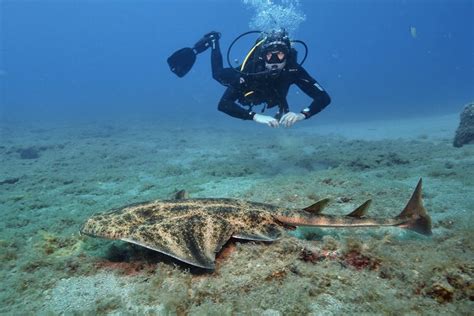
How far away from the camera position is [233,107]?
9.02 m

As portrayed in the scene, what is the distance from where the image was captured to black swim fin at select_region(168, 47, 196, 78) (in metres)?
12.5

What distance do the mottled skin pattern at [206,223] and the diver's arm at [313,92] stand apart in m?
5.06

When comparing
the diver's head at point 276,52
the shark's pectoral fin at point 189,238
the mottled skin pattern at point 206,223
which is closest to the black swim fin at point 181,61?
the diver's head at point 276,52

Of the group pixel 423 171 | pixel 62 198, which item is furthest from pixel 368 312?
pixel 62 198

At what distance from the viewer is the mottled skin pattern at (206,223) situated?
3.42 meters

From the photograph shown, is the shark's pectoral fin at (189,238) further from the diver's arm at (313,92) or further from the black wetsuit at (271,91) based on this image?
the diver's arm at (313,92)

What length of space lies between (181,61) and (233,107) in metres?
4.81

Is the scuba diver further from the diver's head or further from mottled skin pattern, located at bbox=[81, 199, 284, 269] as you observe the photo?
mottled skin pattern, located at bbox=[81, 199, 284, 269]

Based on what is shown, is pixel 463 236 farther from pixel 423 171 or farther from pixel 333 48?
pixel 333 48

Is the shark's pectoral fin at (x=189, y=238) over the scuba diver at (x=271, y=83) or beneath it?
beneath

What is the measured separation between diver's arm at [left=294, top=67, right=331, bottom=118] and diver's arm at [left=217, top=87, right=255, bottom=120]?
64.6 inches

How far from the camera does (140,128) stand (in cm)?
2502

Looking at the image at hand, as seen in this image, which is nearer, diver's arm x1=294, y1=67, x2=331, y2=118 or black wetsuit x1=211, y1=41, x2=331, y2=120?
black wetsuit x1=211, y1=41, x2=331, y2=120

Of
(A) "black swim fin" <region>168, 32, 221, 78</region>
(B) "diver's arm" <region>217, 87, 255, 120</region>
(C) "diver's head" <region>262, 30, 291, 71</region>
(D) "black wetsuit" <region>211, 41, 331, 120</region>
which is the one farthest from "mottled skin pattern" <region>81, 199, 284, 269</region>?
(A) "black swim fin" <region>168, 32, 221, 78</region>
